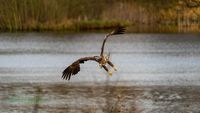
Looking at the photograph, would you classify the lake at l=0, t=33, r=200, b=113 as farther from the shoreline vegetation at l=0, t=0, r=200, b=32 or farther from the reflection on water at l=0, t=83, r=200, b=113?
the shoreline vegetation at l=0, t=0, r=200, b=32

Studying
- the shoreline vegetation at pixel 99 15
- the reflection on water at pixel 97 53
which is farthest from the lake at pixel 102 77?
the shoreline vegetation at pixel 99 15

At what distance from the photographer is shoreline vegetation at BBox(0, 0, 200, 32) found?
72125mm

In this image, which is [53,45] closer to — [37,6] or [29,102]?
[37,6]

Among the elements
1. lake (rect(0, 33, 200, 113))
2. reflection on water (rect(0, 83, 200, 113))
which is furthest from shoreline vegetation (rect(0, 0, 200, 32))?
reflection on water (rect(0, 83, 200, 113))

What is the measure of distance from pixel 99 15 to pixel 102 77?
41.3m

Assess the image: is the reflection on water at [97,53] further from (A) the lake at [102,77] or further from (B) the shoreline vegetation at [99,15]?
(B) the shoreline vegetation at [99,15]

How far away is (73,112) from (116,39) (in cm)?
4377

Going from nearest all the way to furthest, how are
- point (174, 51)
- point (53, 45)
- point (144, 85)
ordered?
point (144, 85), point (174, 51), point (53, 45)

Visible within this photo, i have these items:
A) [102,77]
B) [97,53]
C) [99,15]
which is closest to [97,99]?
[102,77]

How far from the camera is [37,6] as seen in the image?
7344 centimetres

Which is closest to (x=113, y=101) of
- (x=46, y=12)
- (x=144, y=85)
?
(x=144, y=85)

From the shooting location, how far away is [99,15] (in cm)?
7731

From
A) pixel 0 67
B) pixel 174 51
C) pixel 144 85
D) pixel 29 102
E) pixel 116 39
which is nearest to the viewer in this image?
pixel 29 102

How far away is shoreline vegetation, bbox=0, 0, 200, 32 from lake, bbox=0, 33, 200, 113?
7.63 metres
